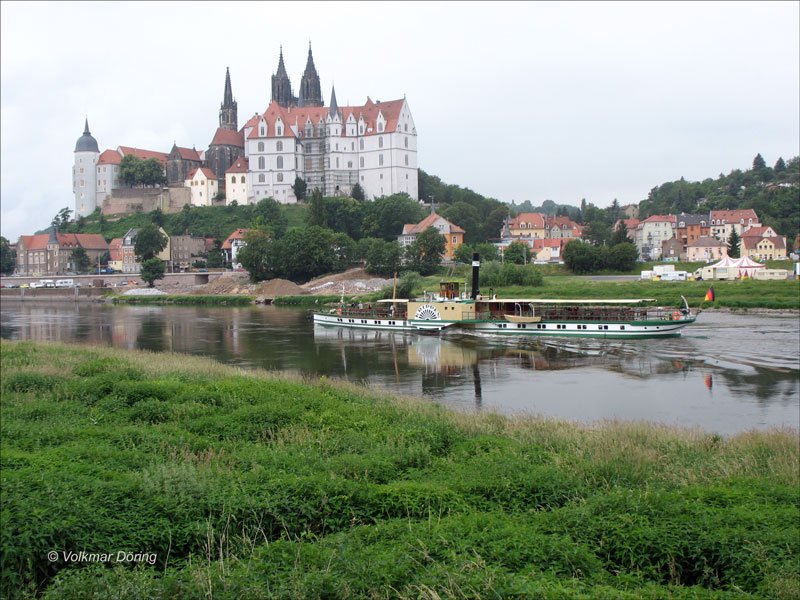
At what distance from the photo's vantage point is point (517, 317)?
147ft

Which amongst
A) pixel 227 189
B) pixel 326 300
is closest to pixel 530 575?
pixel 326 300

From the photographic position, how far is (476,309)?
1885 inches

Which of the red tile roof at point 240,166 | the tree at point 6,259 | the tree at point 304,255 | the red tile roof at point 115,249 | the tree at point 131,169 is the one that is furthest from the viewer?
the tree at point 131,169

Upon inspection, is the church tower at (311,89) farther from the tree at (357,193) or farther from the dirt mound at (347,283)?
the dirt mound at (347,283)

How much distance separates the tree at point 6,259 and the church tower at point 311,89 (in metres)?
55.9

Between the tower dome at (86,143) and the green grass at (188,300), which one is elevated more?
the tower dome at (86,143)

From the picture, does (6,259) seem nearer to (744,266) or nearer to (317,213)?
(317,213)

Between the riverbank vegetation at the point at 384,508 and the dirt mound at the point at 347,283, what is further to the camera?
the dirt mound at the point at 347,283

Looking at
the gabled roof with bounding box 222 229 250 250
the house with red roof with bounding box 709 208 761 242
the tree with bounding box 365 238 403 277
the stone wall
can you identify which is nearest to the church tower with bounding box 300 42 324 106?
the stone wall

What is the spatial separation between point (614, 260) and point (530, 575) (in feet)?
244

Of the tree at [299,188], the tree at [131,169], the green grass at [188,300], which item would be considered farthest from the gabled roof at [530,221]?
the tree at [131,169]

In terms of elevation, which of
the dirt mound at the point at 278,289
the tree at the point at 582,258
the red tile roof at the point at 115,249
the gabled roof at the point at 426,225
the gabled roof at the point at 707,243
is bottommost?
the dirt mound at the point at 278,289

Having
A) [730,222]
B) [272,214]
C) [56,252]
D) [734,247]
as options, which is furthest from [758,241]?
[56,252]

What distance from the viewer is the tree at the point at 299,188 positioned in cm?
11838
